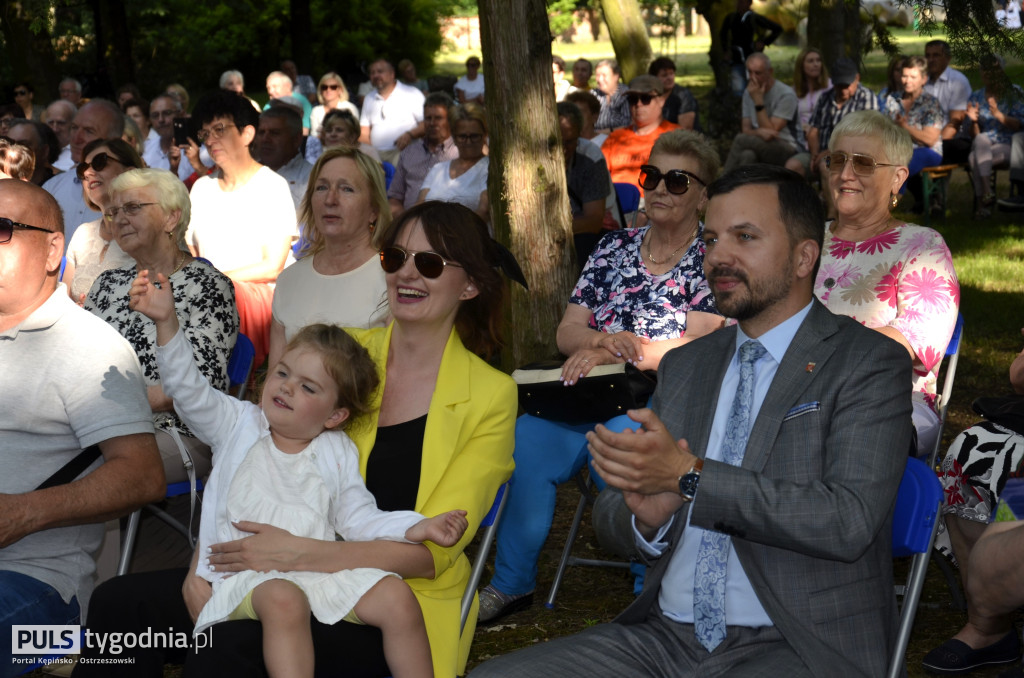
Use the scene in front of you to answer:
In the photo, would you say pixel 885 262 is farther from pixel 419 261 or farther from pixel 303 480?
pixel 303 480

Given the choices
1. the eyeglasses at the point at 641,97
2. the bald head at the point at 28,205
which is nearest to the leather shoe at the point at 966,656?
the bald head at the point at 28,205

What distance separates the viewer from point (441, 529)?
2.88m

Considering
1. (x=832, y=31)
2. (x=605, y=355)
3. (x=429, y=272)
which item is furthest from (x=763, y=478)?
(x=832, y=31)

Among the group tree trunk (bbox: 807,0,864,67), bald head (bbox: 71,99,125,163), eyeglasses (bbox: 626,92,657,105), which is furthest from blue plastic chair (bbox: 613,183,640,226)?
tree trunk (bbox: 807,0,864,67)

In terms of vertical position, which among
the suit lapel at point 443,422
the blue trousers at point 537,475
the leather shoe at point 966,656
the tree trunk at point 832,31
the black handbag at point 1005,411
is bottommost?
the leather shoe at point 966,656

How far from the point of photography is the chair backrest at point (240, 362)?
4660 millimetres

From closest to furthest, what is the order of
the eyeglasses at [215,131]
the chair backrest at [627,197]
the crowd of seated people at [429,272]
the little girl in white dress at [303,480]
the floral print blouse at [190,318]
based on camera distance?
1. the little girl in white dress at [303,480]
2. the crowd of seated people at [429,272]
3. the floral print blouse at [190,318]
4. the eyeglasses at [215,131]
5. the chair backrest at [627,197]

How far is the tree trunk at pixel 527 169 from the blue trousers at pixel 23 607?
10.5 feet

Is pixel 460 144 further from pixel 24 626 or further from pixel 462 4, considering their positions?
pixel 462 4

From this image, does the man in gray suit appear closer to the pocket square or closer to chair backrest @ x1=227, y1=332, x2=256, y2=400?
the pocket square

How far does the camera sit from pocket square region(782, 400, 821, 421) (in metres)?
2.62

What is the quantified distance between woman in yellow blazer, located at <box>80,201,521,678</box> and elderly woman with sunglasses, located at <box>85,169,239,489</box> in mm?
1220

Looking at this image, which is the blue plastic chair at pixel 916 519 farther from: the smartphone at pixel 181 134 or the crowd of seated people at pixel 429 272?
the smartphone at pixel 181 134

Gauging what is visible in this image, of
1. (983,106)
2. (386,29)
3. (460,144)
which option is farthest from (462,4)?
(460,144)
